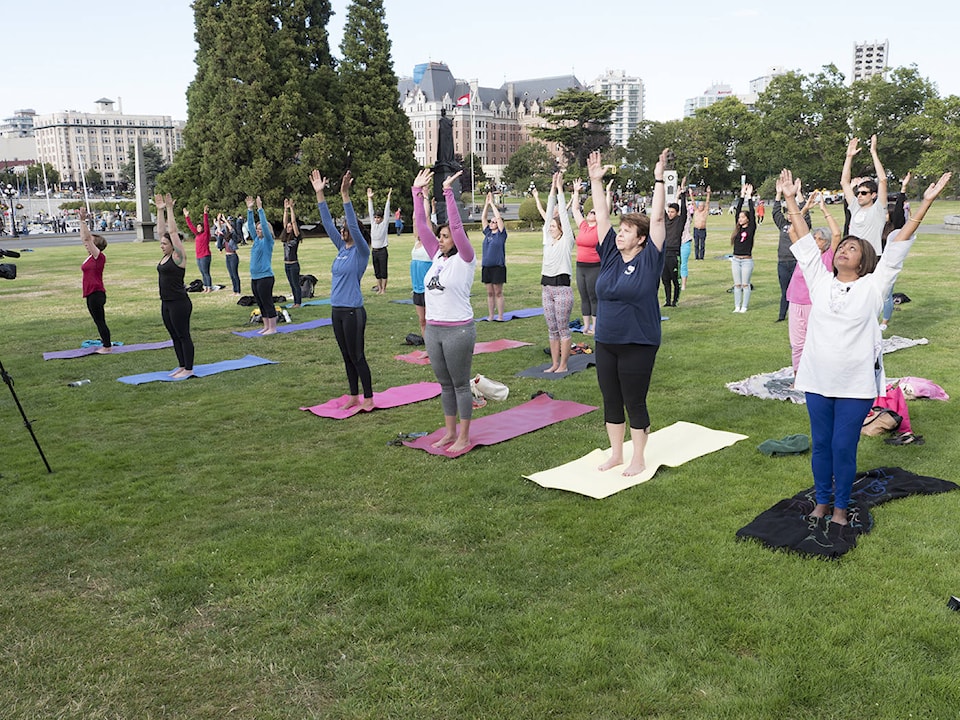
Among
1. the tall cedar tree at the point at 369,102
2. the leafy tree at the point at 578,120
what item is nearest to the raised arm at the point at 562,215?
the tall cedar tree at the point at 369,102

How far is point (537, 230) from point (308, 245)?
47.4 feet

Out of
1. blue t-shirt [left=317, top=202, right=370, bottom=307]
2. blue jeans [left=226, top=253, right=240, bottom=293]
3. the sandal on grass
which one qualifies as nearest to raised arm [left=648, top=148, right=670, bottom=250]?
the sandal on grass

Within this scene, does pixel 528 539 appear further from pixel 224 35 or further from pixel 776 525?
pixel 224 35

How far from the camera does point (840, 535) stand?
16.3 ft

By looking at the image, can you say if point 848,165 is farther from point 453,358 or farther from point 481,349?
point 481,349

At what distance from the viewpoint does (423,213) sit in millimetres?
7152

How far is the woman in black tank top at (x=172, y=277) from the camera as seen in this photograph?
10.2m

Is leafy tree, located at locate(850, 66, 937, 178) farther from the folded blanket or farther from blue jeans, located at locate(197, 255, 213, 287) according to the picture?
the folded blanket

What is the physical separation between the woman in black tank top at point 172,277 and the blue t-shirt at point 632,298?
6.56 m

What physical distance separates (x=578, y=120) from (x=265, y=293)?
75.5 metres

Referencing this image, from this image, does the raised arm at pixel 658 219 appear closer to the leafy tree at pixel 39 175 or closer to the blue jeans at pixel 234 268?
the blue jeans at pixel 234 268

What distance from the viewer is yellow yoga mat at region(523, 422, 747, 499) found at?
616cm

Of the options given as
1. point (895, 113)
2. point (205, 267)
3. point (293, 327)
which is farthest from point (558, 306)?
point (895, 113)

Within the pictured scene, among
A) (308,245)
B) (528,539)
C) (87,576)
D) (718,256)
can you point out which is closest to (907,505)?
(528,539)
